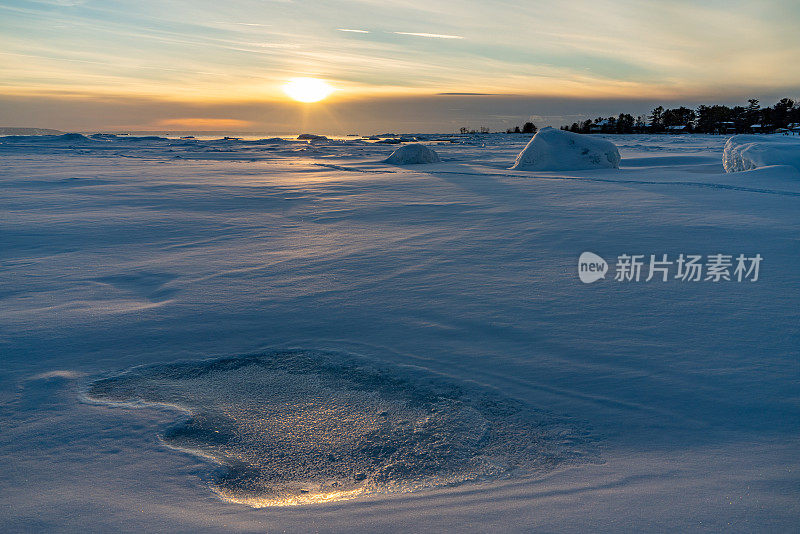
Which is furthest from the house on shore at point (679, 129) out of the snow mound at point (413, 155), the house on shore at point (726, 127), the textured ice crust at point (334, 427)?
the textured ice crust at point (334, 427)

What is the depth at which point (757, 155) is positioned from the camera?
9023 mm

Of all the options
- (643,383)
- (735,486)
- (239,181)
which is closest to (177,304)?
(643,383)

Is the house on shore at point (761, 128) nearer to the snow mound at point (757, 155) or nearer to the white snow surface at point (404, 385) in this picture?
the snow mound at point (757, 155)

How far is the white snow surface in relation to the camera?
1503 mm

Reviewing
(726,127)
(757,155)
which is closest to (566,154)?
(757,155)

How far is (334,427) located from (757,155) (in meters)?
10.2

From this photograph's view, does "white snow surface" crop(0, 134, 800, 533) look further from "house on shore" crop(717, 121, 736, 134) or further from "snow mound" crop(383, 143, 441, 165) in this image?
"house on shore" crop(717, 121, 736, 134)

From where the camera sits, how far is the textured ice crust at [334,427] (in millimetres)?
1685

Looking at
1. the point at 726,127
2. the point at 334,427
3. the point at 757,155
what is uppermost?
the point at 726,127

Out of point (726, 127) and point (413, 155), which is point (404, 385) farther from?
point (726, 127)

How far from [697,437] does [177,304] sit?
289cm

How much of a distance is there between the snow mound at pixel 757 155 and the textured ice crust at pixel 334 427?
30.3 ft

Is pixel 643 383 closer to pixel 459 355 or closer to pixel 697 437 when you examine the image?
pixel 697 437

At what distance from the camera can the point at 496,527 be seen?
1.40 meters
